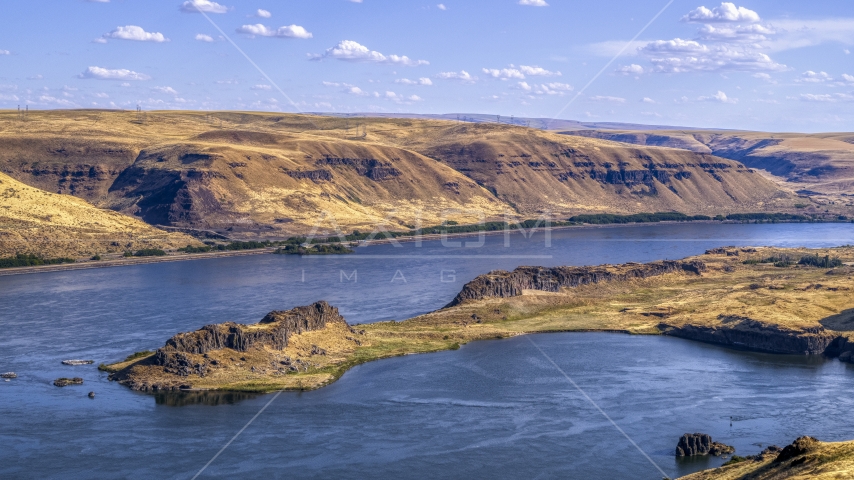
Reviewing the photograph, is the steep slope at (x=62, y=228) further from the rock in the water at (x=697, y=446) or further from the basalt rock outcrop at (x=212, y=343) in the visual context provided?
the rock in the water at (x=697, y=446)

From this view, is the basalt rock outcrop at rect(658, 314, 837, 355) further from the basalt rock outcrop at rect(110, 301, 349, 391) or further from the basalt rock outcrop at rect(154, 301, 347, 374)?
the basalt rock outcrop at rect(110, 301, 349, 391)

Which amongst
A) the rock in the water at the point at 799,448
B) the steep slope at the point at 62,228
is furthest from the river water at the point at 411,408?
the steep slope at the point at 62,228

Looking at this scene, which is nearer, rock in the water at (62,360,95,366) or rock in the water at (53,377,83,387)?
rock in the water at (53,377,83,387)

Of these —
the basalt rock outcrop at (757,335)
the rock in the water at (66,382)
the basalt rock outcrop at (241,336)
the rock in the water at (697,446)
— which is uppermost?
the basalt rock outcrop at (241,336)

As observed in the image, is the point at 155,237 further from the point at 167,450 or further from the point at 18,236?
the point at 167,450

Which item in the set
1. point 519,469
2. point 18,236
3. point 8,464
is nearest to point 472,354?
point 519,469

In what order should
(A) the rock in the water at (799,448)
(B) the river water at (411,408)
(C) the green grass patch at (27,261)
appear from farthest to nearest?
(C) the green grass patch at (27,261) < (B) the river water at (411,408) < (A) the rock in the water at (799,448)

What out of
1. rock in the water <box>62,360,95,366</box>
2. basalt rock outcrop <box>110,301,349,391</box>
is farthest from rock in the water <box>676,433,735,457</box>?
rock in the water <box>62,360,95,366</box>
